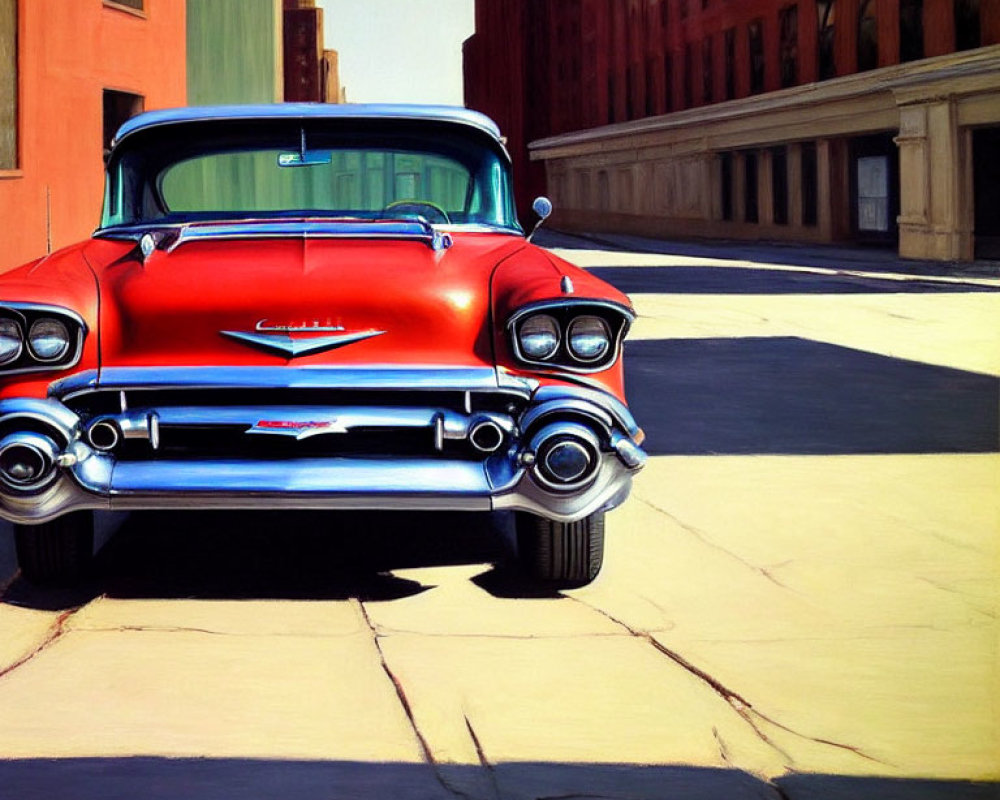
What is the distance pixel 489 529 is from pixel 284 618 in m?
1.66

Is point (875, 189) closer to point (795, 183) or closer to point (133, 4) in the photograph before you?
point (795, 183)

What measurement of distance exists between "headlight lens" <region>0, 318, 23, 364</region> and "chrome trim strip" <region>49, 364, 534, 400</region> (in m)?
0.17

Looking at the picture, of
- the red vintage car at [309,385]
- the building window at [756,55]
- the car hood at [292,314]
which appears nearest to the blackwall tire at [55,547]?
the red vintage car at [309,385]

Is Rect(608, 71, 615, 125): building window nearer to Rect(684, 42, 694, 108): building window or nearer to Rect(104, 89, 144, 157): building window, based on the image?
Rect(684, 42, 694, 108): building window

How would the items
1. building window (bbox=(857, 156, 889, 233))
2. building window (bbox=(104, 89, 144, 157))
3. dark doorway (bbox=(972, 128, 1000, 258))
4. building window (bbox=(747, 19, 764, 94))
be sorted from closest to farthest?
building window (bbox=(104, 89, 144, 157)) → dark doorway (bbox=(972, 128, 1000, 258)) → building window (bbox=(857, 156, 889, 233)) → building window (bbox=(747, 19, 764, 94))

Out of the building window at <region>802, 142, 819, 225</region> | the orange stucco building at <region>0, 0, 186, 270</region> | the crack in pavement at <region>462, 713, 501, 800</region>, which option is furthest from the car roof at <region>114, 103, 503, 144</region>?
the building window at <region>802, 142, 819, 225</region>

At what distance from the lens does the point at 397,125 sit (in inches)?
252

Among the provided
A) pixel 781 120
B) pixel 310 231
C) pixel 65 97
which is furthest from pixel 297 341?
pixel 781 120

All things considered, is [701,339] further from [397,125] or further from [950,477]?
[397,125]

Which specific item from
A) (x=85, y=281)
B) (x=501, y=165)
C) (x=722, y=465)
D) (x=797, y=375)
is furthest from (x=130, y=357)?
(x=797, y=375)

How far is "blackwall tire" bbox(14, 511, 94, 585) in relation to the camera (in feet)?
17.8

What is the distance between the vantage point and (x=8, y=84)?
20516 mm

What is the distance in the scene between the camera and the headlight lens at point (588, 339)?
513 centimetres

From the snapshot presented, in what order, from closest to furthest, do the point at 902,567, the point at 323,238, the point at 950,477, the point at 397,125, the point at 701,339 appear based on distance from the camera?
the point at 323,238 < the point at 902,567 < the point at 397,125 < the point at 950,477 < the point at 701,339
